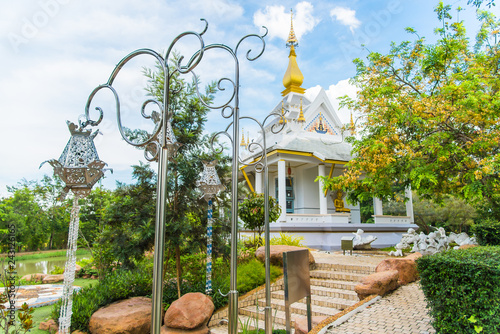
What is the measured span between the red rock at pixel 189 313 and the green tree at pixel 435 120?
17.1ft

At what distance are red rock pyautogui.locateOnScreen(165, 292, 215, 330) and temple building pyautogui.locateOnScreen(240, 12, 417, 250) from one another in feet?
26.9

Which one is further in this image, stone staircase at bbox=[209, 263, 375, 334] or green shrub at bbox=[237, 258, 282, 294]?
green shrub at bbox=[237, 258, 282, 294]

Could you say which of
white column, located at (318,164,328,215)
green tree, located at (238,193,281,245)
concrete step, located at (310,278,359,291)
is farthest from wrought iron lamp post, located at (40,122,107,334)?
white column, located at (318,164,328,215)

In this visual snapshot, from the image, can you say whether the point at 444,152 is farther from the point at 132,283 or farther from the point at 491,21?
the point at 132,283

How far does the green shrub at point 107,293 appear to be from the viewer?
5.60 metres

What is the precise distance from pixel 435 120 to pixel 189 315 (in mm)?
6745

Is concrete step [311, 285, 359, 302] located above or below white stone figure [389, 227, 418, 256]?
below

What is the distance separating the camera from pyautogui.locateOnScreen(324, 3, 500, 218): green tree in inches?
294

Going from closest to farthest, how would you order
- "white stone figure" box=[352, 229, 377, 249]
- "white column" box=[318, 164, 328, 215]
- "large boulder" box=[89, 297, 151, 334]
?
"large boulder" box=[89, 297, 151, 334] → "white stone figure" box=[352, 229, 377, 249] → "white column" box=[318, 164, 328, 215]

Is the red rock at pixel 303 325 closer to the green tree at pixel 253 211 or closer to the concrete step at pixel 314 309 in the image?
the concrete step at pixel 314 309

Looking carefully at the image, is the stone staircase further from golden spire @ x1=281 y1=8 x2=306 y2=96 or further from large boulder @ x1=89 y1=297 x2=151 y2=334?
golden spire @ x1=281 y1=8 x2=306 y2=96

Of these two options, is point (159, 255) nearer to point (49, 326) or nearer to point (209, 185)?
point (209, 185)

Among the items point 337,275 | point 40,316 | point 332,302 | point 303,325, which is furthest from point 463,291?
point 40,316

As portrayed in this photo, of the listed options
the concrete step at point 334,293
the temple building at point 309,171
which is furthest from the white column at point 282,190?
the concrete step at point 334,293
